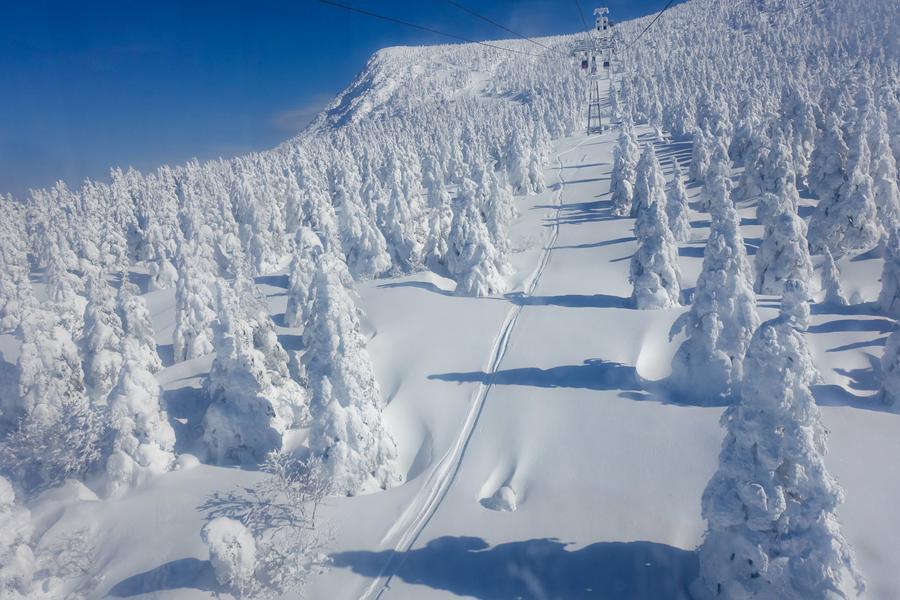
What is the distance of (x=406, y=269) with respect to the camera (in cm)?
5269

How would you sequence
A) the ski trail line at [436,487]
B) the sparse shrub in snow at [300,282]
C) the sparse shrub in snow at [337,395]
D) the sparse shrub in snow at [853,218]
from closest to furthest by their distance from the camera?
the ski trail line at [436,487]
the sparse shrub in snow at [337,395]
the sparse shrub in snow at [300,282]
the sparse shrub in snow at [853,218]

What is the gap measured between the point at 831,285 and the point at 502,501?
31319mm

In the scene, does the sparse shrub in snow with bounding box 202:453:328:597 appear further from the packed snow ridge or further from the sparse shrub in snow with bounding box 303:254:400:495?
the sparse shrub in snow with bounding box 303:254:400:495

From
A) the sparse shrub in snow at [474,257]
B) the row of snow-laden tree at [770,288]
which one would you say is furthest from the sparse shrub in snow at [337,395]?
the sparse shrub in snow at [474,257]

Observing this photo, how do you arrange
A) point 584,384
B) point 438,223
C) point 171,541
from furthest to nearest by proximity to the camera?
1. point 438,223
2. point 584,384
3. point 171,541

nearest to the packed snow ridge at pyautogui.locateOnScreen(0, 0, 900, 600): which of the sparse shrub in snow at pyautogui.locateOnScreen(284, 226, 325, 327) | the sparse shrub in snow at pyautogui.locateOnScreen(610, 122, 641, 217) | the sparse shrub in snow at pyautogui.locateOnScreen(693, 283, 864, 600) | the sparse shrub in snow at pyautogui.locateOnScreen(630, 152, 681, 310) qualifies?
the sparse shrub in snow at pyautogui.locateOnScreen(693, 283, 864, 600)

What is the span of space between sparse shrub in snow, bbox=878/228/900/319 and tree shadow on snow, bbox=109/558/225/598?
125 feet

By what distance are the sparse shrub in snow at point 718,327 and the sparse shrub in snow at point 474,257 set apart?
19.0 metres

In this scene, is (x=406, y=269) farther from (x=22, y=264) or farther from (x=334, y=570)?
(x=22, y=264)

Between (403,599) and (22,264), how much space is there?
8737cm

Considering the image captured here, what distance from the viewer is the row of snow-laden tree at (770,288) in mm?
11328

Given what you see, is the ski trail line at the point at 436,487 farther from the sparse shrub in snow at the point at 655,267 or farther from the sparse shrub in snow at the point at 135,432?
the sparse shrub in snow at the point at 135,432

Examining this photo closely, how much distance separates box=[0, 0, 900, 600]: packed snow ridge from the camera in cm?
1364

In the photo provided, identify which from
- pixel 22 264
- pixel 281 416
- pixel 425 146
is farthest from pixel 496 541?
pixel 425 146
